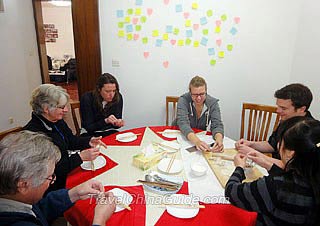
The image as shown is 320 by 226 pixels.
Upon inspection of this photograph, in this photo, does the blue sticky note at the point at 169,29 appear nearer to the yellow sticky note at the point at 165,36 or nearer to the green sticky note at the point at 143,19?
the yellow sticky note at the point at 165,36

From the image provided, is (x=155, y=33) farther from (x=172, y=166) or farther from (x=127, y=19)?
(x=172, y=166)

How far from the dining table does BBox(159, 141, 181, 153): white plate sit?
39 millimetres

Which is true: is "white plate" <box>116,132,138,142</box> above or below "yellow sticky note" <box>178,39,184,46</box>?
below

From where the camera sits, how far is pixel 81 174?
142cm

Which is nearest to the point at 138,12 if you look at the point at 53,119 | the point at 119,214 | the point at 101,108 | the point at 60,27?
the point at 101,108

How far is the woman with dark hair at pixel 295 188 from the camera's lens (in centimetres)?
88

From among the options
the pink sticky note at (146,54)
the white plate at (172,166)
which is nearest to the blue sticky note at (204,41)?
the pink sticky note at (146,54)

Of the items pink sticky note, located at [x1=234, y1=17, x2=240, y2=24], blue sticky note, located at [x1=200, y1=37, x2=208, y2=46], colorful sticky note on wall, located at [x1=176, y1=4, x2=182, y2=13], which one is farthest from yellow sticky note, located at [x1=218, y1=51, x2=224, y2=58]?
colorful sticky note on wall, located at [x1=176, y1=4, x2=182, y2=13]

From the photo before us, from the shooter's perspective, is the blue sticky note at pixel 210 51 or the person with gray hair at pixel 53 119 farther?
the blue sticky note at pixel 210 51

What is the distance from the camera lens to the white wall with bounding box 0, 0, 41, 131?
3453 mm

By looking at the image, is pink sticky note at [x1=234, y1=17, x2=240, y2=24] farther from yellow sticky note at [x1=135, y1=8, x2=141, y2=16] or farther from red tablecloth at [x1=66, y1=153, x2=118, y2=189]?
red tablecloth at [x1=66, y1=153, x2=118, y2=189]

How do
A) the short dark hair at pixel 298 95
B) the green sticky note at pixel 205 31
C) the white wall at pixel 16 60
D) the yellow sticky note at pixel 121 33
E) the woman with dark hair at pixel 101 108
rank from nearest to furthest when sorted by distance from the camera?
the short dark hair at pixel 298 95, the woman with dark hair at pixel 101 108, the green sticky note at pixel 205 31, the yellow sticky note at pixel 121 33, the white wall at pixel 16 60

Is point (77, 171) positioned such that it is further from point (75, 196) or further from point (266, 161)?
point (266, 161)

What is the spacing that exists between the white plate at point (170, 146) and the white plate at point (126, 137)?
0.26m
